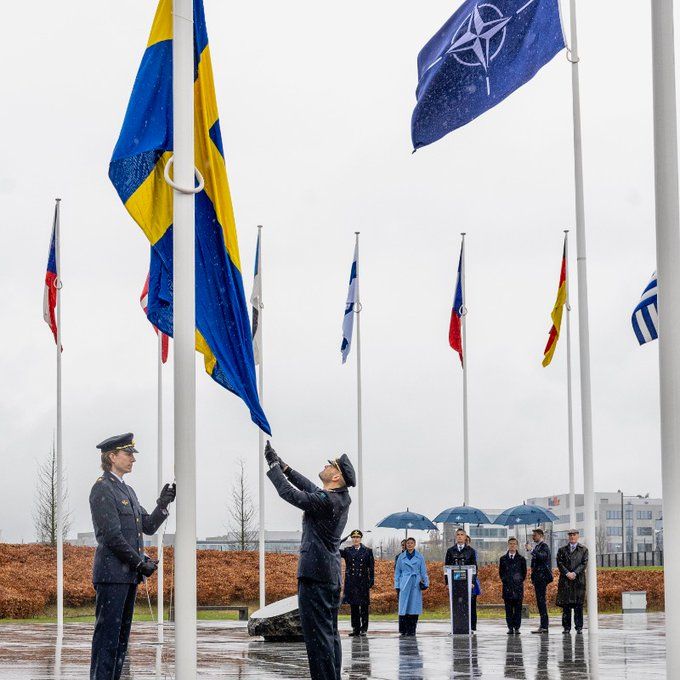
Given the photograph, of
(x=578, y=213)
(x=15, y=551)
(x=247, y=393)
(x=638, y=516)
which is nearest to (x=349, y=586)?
(x=578, y=213)

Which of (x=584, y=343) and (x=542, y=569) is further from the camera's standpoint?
(x=542, y=569)

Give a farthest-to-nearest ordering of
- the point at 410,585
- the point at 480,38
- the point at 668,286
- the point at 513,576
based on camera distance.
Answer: the point at 513,576 → the point at 410,585 → the point at 480,38 → the point at 668,286

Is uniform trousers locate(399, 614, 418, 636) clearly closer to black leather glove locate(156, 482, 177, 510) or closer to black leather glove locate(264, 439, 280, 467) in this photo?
black leather glove locate(264, 439, 280, 467)

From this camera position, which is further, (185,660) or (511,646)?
(511,646)

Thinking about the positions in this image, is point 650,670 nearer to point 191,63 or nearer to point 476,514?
point 191,63

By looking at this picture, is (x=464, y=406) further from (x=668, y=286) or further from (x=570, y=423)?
(x=668, y=286)

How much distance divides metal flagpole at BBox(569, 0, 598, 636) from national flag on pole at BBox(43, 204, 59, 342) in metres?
10.5

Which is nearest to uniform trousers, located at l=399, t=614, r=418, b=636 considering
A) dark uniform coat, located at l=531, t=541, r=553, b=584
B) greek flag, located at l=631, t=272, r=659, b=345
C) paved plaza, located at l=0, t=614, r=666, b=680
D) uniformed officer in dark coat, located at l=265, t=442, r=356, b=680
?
paved plaza, located at l=0, t=614, r=666, b=680

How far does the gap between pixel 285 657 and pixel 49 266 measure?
441 inches

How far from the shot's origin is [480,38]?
10820 mm

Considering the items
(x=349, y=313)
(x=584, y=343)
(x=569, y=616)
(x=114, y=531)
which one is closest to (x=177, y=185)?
(x=114, y=531)

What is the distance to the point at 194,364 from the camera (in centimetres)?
734

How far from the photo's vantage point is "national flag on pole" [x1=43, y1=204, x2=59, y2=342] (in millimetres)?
25094

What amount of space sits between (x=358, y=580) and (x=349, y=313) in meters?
9.29
